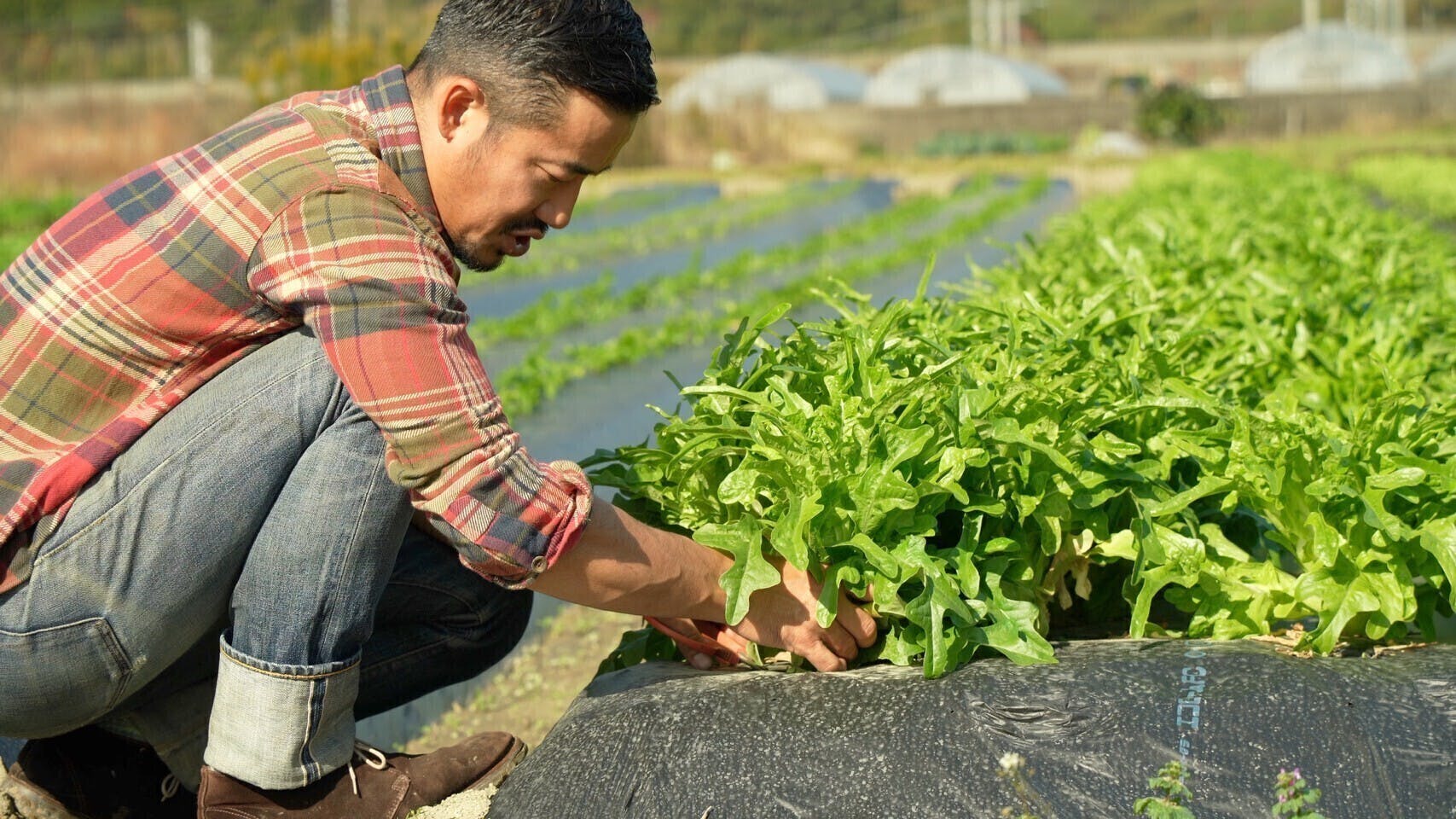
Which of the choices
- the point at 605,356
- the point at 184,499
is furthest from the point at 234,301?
the point at 605,356

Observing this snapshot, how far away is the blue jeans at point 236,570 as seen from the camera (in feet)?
6.26

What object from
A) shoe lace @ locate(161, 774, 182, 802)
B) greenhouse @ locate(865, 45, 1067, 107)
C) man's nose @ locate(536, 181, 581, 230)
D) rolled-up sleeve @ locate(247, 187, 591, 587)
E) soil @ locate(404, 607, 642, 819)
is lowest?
greenhouse @ locate(865, 45, 1067, 107)

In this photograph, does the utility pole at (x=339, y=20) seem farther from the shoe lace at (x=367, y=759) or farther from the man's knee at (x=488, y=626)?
the shoe lace at (x=367, y=759)

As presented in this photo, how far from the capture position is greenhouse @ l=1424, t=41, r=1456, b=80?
4541 centimetres

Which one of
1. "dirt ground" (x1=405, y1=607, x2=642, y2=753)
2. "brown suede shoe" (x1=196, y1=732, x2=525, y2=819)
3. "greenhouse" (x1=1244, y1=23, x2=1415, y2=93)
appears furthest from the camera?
"greenhouse" (x1=1244, y1=23, x2=1415, y2=93)

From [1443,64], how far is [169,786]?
5158cm

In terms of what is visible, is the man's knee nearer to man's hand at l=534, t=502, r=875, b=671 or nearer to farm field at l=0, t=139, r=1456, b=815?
farm field at l=0, t=139, r=1456, b=815

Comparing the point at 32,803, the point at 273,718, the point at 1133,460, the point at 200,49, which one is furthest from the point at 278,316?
the point at 200,49

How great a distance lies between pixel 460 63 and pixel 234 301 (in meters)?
0.44

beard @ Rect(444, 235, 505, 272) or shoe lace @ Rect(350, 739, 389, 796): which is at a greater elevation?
beard @ Rect(444, 235, 505, 272)

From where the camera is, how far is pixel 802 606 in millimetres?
2102

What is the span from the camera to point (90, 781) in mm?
2250

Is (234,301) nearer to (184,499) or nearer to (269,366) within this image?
(269,366)

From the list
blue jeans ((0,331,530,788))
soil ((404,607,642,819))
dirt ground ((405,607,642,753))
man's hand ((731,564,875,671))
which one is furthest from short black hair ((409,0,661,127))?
soil ((404,607,642,819))
